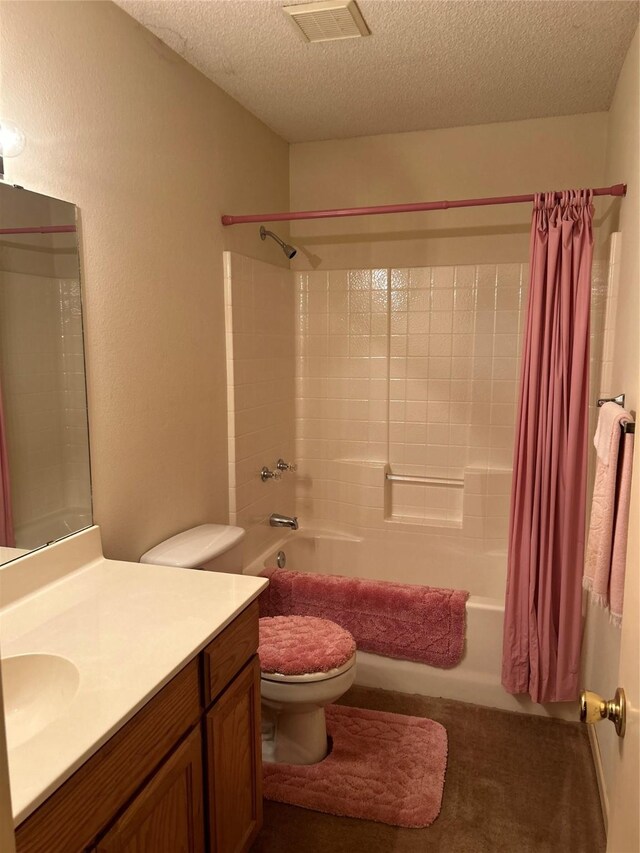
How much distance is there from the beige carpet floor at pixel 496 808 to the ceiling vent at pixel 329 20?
2.48 m

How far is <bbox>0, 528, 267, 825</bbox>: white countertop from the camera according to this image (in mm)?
941

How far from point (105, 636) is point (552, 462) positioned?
1650 mm

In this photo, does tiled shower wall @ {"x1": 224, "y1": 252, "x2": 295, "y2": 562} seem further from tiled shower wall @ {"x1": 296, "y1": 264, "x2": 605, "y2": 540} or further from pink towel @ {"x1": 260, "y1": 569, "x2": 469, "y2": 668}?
pink towel @ {"x1": 260, "y1": 569, "x2": 469, "y2": 668}

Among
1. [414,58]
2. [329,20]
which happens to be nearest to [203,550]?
[329,20]

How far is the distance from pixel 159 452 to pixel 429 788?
1440 millimetres

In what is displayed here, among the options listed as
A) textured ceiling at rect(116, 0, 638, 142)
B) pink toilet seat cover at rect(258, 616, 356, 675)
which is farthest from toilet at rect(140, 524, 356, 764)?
textured ceiling at rect(116, 0, 638, 142)

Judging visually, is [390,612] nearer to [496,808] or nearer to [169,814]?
[496,808]

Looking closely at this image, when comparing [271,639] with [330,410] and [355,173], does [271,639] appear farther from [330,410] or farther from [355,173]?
[355,173]

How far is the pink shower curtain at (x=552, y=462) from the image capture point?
222 centimetres

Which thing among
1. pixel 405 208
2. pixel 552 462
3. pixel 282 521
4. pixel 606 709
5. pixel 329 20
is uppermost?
pixel 329 20

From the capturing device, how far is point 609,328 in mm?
2434

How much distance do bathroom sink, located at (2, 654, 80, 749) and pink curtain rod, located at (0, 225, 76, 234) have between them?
978 millimetres

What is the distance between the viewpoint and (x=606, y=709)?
0.86 meters

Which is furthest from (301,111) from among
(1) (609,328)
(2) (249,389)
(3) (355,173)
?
(1) (609,328)
